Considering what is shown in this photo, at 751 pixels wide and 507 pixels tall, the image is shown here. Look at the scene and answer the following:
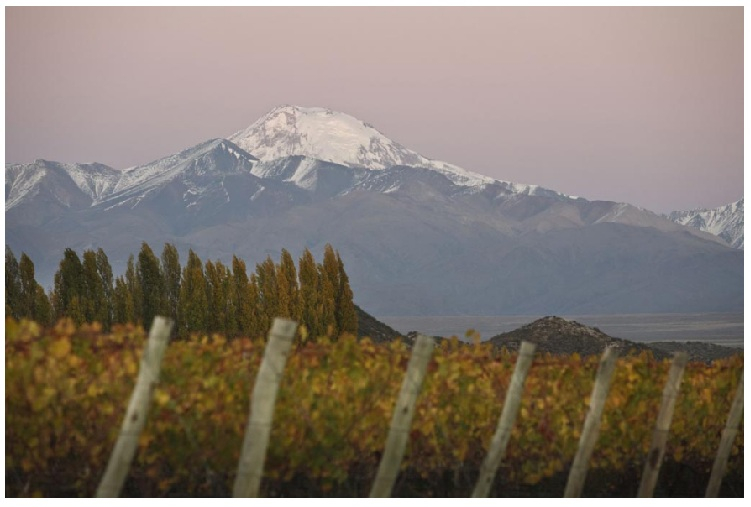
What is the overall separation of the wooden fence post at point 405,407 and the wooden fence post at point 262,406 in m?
0.90

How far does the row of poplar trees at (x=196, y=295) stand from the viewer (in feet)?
99.5

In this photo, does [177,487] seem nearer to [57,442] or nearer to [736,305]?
[57,442]

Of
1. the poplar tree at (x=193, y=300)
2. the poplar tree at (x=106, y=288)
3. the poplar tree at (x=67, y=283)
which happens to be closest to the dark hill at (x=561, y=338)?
the poplar tree at (x=193, y=300)

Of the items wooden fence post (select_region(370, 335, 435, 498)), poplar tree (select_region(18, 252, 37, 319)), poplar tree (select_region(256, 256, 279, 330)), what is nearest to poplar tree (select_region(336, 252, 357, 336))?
poplar tree (select_region(256, 256, 279, 330))

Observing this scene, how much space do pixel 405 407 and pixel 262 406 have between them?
40.6 inches

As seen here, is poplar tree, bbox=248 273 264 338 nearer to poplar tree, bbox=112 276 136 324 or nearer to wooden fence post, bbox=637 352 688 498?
poplar tree, bbox=112 276 136 324

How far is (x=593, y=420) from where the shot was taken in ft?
24.3

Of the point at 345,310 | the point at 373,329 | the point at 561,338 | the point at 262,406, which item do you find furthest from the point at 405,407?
the point at 373,329

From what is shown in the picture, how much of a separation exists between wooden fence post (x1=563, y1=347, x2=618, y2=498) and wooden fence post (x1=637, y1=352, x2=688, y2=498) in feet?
1.85

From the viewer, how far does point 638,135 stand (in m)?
160

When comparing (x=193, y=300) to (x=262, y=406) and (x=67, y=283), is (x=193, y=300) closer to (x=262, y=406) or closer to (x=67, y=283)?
(x=67, y=283)

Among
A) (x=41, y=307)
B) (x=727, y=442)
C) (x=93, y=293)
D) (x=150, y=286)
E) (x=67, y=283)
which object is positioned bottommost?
(x=41, y=307)

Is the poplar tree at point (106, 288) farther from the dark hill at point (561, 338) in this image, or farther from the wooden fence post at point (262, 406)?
the wooden fence post at point (262, 406)
